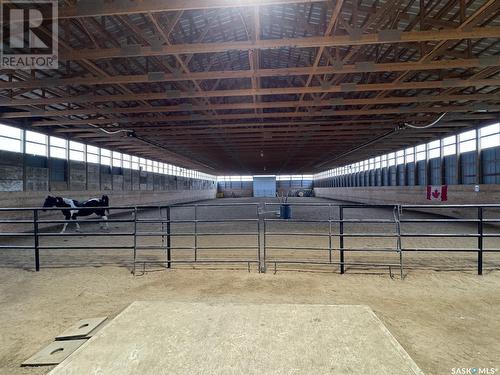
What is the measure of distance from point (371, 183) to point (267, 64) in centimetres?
2220

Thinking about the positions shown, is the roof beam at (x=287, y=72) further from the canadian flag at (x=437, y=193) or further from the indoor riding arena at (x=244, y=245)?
the canadian flag at (x=437, y=193)

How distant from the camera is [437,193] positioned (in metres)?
16.2

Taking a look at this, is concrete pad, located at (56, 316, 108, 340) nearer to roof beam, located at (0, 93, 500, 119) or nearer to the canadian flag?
roof beam, located at (0, 93, 500, 119)

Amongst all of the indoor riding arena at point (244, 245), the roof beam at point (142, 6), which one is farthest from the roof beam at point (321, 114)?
the roof beam at point (142, 6)

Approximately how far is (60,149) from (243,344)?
16192 millimetres

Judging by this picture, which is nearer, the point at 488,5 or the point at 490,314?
the point at 490,314

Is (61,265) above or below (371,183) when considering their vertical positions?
below

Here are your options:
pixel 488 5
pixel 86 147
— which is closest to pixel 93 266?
pixel 488 5

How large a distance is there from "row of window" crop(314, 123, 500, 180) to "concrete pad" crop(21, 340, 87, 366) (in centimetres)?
1736

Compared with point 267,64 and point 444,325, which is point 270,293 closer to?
point 444,325

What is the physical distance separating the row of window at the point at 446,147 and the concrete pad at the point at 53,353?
17.4 meters

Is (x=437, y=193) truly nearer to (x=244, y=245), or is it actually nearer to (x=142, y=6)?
(x=244, y=245)

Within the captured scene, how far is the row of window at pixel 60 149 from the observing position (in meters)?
11.2

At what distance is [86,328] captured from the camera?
295cm
